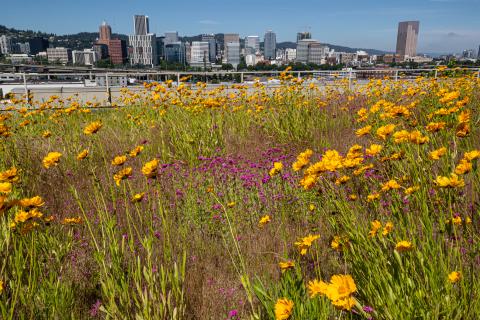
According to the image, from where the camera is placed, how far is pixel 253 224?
2713 mm

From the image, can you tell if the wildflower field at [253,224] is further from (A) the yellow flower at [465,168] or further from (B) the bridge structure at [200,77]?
(B) the bridge structure at [200,77]

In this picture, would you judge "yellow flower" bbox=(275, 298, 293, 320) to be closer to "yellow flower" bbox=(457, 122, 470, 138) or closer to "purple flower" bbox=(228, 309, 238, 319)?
"purple flower" bbox=(228, 309, 238, 319)

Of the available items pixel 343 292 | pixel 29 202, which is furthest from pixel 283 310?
pixel 29 202

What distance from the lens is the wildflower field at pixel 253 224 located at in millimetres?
1452

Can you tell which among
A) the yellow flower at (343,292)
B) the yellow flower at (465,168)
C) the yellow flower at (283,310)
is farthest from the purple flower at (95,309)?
the yellow flower at (465,168)

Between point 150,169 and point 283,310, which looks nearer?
point 283,310

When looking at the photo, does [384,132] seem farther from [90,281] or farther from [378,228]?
[90,281]

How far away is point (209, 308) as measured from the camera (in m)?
1.87

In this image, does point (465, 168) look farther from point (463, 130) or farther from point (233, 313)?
point (233, 313)

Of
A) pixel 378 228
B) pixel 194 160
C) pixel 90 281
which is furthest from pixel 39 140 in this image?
pixel 378 228

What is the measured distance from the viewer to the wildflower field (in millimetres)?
1452

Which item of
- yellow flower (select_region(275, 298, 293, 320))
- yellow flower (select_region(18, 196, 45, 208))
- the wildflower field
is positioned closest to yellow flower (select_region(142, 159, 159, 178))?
the wildflower field

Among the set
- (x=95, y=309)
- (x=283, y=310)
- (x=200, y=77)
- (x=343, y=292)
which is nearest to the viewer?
(x=343, y=292)

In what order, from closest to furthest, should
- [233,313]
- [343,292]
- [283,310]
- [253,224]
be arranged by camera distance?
1. [343,292]
2. [283,310]
3. [233,313]
4. [253,224]
